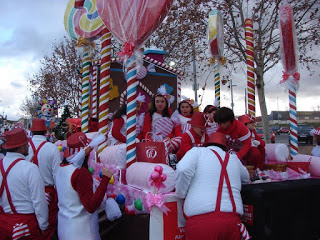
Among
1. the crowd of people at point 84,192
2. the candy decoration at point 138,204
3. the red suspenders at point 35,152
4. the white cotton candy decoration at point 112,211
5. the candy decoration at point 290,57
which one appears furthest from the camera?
the candy decoration at point 290,57

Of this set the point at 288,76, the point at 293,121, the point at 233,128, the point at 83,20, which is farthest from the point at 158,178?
the point at 83,20

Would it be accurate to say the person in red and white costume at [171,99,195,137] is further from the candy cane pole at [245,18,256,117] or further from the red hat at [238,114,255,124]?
the candy cane pole at [245,18,256,117]

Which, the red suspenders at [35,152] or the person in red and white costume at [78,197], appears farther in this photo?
the red suspenders at [35,152]

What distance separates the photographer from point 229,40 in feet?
44.3

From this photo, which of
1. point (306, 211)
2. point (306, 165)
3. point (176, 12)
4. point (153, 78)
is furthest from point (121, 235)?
point (176, 12)

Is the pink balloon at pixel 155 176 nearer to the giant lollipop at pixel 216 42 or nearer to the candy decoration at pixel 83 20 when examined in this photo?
the giant lollipop at pixel 216 42

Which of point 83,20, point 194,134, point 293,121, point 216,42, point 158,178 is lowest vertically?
point 158,178

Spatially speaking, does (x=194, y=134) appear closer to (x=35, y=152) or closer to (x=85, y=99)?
(x=35, y=152)

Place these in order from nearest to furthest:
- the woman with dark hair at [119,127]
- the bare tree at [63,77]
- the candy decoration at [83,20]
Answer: the woman with dark hair at [119,127]
the candy decoration at [83,20]
the bare tree at [63,77]

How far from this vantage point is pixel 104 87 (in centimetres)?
605

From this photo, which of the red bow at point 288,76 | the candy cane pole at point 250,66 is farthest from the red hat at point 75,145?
the red bow at point 288,76

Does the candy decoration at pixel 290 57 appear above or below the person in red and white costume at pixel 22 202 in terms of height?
above

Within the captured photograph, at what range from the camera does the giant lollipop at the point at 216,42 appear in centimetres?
706

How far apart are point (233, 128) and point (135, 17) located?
86.4 inches
